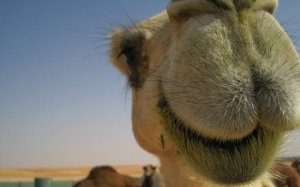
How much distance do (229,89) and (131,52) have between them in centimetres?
120

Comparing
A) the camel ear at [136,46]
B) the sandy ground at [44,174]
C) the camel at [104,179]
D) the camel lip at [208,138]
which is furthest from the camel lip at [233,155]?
the sandy ground at [44,174]

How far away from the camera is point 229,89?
4.99ft

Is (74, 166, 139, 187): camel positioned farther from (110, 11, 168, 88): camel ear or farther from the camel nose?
the camel nose

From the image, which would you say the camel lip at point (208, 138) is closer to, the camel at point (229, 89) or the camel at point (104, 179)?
the camel at point (229, 89)

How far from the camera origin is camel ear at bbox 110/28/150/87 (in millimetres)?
2547

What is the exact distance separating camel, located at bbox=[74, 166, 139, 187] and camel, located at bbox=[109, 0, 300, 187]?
6555mm

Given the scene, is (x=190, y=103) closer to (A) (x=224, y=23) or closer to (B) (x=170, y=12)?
(A) (x=224, y=23)

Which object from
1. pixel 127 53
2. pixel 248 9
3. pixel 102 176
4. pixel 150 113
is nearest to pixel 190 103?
pixel 248 9

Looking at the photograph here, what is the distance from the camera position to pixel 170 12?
2.00 metres

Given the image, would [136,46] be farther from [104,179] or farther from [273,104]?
[104,179]

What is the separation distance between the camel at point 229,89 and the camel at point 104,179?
6.56 metres

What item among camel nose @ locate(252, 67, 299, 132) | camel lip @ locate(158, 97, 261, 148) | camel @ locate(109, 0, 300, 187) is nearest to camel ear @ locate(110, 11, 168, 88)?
camel @ locate(109, 0, 300, 187)

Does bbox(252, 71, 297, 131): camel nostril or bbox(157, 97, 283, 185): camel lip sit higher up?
bbox(252, 71, 297, 131): camel nostril

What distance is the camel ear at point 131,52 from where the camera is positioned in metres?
2.55
